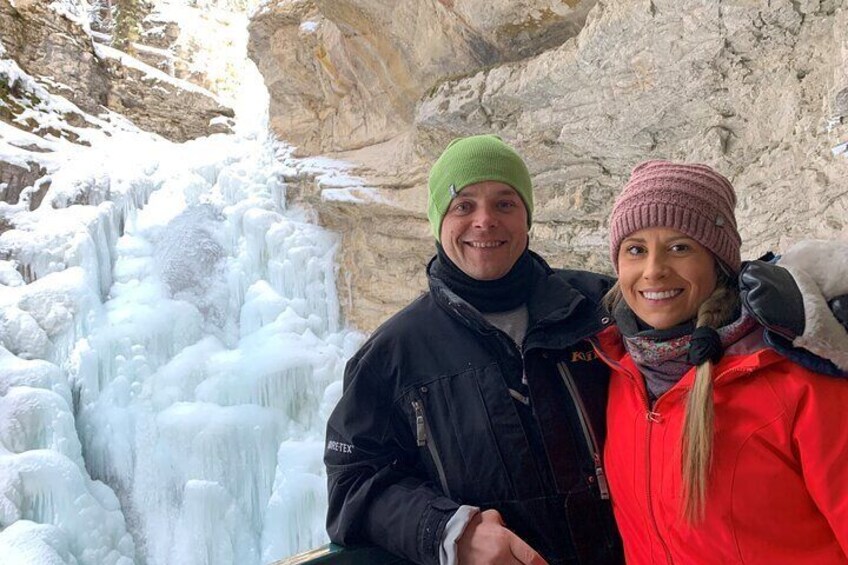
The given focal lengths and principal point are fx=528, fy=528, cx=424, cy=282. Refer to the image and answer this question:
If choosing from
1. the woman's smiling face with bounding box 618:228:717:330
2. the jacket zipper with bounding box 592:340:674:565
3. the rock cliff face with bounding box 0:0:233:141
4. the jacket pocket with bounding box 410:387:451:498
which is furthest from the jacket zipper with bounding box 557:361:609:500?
the rock cliff face with bounding box 0:0:233:141

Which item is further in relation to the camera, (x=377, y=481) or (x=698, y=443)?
(x=377, y=481)

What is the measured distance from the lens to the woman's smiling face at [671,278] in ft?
3.72

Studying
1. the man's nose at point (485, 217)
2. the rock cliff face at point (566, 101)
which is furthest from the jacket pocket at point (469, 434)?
the rock cliff face at point (566, 101)

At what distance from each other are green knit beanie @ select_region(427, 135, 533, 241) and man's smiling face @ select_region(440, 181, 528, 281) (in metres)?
0.02

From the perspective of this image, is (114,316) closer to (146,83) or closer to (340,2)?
(340,2)

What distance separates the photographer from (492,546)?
1.02m

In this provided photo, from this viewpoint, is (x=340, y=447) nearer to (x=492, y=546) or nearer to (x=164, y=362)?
(x=492, y=546)

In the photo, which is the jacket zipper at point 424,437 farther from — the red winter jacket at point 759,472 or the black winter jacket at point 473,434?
the red winter jacket at point 759,472

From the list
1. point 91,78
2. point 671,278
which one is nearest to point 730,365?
point 671,278

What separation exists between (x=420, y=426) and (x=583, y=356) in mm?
432

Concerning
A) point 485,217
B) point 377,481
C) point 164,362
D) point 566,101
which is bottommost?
point 164,362

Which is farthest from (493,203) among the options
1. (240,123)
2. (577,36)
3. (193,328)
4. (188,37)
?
(188,37)

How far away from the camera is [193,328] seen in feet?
21.6

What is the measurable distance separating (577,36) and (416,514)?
146 inches
